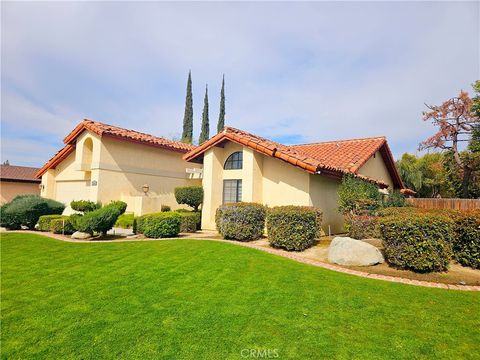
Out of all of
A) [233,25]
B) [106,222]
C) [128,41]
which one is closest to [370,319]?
[106,222]

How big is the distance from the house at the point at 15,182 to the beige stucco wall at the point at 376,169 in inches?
1352

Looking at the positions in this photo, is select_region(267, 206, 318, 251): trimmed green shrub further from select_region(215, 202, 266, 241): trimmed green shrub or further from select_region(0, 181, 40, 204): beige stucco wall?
select_region(0, 181, 40, 204): beige stucco wall

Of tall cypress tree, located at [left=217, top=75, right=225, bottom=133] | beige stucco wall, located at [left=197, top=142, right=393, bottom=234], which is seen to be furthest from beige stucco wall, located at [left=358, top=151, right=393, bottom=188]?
tall cypress tree, located at [left=217, top=75, right=225, bottom=133]

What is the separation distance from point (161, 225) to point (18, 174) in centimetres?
2958

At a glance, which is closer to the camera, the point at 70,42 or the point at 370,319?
the point at 370,319

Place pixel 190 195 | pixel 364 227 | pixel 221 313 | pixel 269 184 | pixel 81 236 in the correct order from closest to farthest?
pixel 221 313, pixel 364 227, pixel 81 236, pixel 269 184, pixel 190 195

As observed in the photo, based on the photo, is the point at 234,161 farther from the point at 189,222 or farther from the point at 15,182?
the point at 15,182

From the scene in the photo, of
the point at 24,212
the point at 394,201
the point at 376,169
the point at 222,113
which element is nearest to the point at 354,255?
the point at 394,201

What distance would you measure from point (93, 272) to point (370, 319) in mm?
6979

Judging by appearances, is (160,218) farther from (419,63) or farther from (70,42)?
(419,63)

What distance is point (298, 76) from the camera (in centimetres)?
1734

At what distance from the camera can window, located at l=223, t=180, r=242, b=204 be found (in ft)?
52.1

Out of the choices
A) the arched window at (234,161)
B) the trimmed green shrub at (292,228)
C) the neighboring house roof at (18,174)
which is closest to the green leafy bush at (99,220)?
the arched window at (234,161)

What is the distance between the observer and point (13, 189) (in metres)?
31.4
